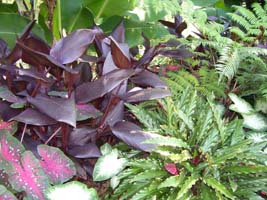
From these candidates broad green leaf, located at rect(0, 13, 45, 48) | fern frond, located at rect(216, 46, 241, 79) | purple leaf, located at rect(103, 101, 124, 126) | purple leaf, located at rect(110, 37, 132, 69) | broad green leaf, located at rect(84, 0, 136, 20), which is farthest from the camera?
broad green leaf, located at rect(84, 0, 136, 20)

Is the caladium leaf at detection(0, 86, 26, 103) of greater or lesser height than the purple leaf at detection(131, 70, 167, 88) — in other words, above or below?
above

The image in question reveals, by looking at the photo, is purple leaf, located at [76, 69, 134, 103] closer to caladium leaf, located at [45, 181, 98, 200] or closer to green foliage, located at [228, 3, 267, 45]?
caladium leaf, located at [45, 181, 98, 200]

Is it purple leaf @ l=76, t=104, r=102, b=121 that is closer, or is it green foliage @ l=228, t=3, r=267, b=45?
purple leaf @ l=76, t=104, r=102, b=121

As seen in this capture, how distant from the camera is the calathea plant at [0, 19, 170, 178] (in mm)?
1098

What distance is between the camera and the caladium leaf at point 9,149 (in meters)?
1.04

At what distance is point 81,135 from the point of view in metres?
1.18

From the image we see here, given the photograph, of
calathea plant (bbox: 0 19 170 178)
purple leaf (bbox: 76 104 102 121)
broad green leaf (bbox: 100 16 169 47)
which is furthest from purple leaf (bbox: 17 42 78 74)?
broad green leaf (bbox: 100 16 169 47)

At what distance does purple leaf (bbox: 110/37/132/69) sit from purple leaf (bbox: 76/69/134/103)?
2 centimetres

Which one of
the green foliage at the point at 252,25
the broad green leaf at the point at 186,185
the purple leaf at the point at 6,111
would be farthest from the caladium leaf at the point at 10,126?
the green foliage at the point at 252,25

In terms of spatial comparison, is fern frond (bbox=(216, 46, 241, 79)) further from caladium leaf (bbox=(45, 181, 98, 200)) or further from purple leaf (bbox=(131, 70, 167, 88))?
caladium leaf (bbox=(45, 181, 98, 200))

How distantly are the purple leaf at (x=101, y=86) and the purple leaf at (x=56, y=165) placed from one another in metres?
0.17

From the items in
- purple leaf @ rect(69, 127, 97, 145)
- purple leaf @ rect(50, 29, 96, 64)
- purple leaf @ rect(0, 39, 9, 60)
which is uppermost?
purple leaf @ rect(50, 29, 96, 64)

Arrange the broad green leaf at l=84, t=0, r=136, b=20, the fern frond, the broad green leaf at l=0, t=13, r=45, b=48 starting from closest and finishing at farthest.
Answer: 1. the fern frond
2. the broad green leaf at l=0, t=13, r=45, b=48
3. the broad green leaf at l=84, t=0, r=136, b=20

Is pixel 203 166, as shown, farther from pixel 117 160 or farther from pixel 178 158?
pixel 117 160
